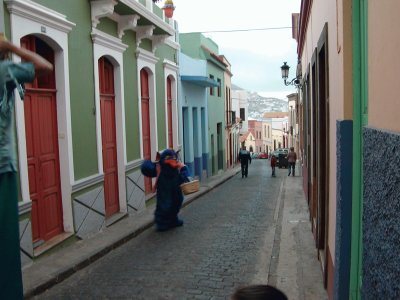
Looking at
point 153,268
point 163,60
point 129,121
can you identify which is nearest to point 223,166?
point 163,60

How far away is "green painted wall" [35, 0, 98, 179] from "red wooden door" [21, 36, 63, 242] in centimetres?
43

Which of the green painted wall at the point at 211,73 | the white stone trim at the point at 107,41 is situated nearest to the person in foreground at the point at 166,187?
the white stone trim at the point at 107,41

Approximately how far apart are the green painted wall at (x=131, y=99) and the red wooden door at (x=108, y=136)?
0.48 meters

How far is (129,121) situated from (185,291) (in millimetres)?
5839

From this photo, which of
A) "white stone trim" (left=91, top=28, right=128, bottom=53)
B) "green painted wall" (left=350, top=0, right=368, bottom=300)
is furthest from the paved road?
"white stone trim" (left=91, top=28, right=128, bottom=53)

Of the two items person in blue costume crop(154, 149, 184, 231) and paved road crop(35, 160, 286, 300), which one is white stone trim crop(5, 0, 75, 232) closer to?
paved road crop(35, 160, 286, 300)

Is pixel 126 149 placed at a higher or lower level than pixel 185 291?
higher

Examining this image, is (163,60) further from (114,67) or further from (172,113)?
(114,67)

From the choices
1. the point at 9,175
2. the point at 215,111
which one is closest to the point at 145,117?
the point at 9,175

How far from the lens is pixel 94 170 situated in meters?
8.83

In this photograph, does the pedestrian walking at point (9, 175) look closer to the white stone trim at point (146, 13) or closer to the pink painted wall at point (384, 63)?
the pink painted wall at point (384, 63)

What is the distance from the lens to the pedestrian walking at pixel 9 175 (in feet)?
7.32

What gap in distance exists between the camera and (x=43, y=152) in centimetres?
732

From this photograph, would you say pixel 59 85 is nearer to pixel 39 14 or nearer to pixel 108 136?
pixel 39 14
